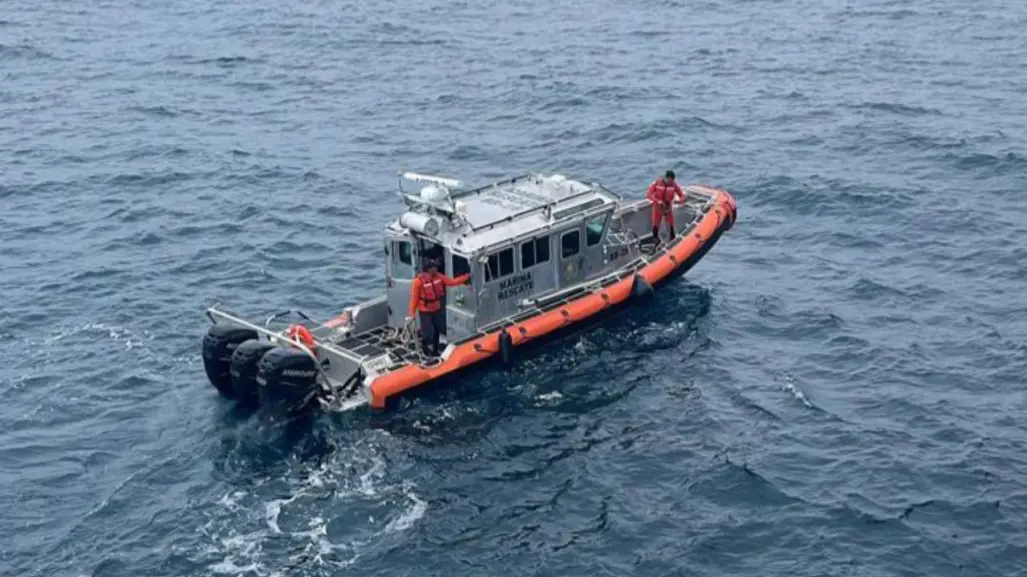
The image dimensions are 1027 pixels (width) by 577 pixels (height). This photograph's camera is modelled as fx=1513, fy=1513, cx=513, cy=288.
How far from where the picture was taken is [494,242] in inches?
1325

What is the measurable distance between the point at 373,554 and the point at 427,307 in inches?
281

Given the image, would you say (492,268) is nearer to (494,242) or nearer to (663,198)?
(494,242)

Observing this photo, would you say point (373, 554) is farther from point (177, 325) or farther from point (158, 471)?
point (177, 325)

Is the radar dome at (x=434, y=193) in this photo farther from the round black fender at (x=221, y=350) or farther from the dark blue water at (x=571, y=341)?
the round black fender at (x=221, y=350)

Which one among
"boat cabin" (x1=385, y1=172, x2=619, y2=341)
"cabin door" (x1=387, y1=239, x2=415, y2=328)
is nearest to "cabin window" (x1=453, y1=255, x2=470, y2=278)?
"boat cabin" (x1=385, y1=172, x2=619, y2=341)

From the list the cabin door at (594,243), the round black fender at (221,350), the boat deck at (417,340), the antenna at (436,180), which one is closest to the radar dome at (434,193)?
the antenna at (436,180)

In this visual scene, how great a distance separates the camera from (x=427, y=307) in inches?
1289

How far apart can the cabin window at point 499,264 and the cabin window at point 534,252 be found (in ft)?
1.25

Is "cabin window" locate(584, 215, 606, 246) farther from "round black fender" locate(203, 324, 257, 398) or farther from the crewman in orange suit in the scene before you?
"round black fender" locate(203, 324, 257, 398)

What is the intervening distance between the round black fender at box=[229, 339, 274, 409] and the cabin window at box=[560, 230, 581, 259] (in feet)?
24.7

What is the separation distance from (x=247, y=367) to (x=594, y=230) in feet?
30.3

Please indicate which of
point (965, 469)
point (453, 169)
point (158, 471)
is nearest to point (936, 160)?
point (453, 169)

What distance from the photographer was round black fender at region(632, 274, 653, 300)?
35.8 m

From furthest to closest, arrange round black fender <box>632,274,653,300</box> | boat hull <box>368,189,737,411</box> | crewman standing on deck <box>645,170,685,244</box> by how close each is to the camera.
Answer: crewman standing on deck <box>645,170,685,244</box> < round black fender <box>632,274,653,300</box> < boat hull <box>368,189,737,411</box>
